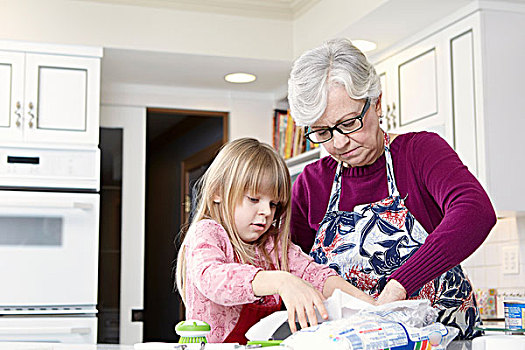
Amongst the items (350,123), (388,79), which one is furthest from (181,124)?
(350,123)

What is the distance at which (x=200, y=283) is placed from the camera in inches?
54.7

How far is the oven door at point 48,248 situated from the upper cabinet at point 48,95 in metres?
0.29

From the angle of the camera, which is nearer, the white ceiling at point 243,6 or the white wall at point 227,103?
the white ceiling at point 243,6

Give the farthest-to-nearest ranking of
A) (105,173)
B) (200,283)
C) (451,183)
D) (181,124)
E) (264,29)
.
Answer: (181,124)
(105,173)
(264,29)
(451,183)
(200,283)

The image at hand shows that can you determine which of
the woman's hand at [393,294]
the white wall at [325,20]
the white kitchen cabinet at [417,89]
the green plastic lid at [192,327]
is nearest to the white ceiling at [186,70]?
the white wall at [325,20]

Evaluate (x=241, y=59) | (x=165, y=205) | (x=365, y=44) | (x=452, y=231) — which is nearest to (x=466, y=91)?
(x=365, y=44)

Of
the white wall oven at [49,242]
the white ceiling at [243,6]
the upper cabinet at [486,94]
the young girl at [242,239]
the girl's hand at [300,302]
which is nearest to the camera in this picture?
the girl's hand at [300,302]

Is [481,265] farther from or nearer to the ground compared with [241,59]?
nearer to the ground

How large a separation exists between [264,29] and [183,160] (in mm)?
1914

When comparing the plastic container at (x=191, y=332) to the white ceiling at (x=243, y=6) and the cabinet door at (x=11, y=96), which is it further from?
the white ceiling at (x=243, y=6)

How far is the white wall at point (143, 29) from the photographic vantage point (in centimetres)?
365

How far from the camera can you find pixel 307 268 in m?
1.72

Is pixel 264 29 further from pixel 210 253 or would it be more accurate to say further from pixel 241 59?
pixel 210 253

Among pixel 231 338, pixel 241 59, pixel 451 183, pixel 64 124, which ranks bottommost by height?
pixel 231 338
